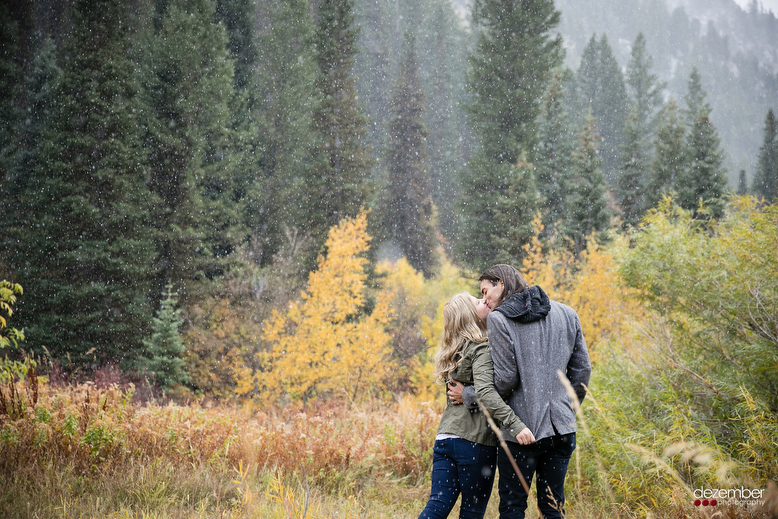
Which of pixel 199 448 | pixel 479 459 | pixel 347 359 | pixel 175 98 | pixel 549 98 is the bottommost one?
pixel 347 359

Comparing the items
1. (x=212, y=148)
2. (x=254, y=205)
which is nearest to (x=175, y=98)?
(x=212, y=148)

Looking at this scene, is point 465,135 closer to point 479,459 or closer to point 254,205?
point 254,205

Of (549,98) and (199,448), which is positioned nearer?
(199,448)

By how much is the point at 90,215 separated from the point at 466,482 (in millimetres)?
17887

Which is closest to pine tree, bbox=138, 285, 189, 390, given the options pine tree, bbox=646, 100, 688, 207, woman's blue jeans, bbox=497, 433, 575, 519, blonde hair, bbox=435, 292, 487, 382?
blonde hair, bbox=435, 292, 487, 382

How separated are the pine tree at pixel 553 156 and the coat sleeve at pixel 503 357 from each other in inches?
982

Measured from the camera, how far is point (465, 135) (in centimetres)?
3878

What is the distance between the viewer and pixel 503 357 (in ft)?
7.83

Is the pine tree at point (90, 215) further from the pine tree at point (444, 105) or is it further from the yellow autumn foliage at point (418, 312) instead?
the pine tree at point (444, 105)

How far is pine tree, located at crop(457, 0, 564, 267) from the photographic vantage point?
23.2m

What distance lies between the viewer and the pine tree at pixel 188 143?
1911 cm

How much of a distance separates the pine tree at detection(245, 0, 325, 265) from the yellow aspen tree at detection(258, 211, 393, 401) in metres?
5.55

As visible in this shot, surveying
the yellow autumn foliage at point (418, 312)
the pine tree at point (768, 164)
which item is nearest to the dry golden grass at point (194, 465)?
the yellow autumn foliage at point (418, 312)

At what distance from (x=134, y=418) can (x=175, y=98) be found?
63.2 feet
